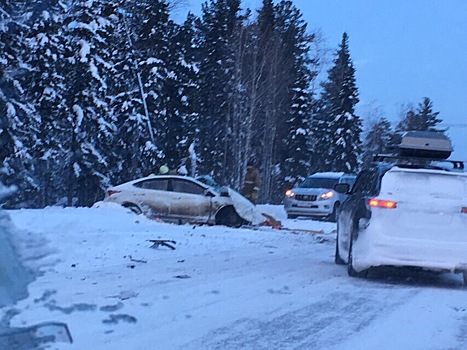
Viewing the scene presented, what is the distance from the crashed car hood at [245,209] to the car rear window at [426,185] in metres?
9.58

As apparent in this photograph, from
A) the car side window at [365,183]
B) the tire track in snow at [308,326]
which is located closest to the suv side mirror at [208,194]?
the car side window at [365,183]

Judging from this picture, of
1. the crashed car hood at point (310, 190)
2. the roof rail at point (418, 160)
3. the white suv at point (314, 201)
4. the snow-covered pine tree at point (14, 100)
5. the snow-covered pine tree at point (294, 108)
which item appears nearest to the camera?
the roof rail at point (418, 160)

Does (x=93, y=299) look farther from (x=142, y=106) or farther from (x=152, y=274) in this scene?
(x=142, y=106)

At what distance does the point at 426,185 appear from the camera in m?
10.3

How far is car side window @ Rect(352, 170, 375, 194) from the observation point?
1101 cm

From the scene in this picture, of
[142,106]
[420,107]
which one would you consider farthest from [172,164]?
[420,107]

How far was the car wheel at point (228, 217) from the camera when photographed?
783 inches

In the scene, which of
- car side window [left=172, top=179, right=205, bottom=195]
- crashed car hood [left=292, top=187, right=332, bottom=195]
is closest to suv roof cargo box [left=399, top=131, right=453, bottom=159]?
car side window [left=172, top=179, right=205, bottom=195]

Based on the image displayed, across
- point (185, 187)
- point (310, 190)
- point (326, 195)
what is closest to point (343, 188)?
point (185, 187)

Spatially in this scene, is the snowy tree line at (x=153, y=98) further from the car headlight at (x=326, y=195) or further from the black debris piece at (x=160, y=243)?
the black debris piece at (x=160, y=243)

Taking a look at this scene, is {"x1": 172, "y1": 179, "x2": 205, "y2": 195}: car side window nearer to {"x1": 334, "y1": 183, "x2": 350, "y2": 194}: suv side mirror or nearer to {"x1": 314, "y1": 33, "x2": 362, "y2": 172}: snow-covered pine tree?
{"x1": 334, "y1": 183, "x2": 350, "y2": 194}: suv side mirror

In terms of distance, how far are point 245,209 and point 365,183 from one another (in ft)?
27.3

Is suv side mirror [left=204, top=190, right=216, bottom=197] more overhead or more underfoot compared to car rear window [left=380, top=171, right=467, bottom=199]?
more underfoot

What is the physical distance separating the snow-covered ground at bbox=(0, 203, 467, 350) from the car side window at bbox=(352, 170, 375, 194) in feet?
4.18
